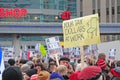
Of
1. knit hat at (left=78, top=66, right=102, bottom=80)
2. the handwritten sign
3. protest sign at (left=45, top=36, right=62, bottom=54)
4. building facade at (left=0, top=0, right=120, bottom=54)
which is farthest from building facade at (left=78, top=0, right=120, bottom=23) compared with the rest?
knit hat at (left=78, top=66, right=102, bottom=80)

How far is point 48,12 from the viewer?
77312mm

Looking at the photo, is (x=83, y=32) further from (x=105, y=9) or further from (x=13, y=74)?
(x=105, y=9)

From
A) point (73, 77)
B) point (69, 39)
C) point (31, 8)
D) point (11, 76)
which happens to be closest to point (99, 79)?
point (11, 76)

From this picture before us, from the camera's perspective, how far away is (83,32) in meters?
10.5

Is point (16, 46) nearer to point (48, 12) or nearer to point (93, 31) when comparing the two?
point (48, 12)

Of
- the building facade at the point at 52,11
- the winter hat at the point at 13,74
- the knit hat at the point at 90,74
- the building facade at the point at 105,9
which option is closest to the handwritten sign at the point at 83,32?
the knit hat at the point at 90,74

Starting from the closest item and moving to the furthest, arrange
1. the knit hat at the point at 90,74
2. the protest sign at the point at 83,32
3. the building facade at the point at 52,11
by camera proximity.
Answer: the knit hat at the point at 90,74, the protest sign at the point at 83,32, the building facade at the point at 52,11

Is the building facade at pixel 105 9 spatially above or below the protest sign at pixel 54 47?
below

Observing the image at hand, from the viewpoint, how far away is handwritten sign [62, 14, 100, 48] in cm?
1008

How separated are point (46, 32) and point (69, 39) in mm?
38899

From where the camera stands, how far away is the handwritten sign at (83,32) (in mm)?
10078

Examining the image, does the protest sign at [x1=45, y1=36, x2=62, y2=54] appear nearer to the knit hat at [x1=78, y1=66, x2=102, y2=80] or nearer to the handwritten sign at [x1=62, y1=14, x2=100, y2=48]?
the handwritten sign at [x1=62, y1=14, x2=100, y2=48]

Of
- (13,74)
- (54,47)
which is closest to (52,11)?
(54,47)

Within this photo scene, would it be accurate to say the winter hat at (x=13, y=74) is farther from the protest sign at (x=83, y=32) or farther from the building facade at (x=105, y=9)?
the building facade at (x=105, y=9)
